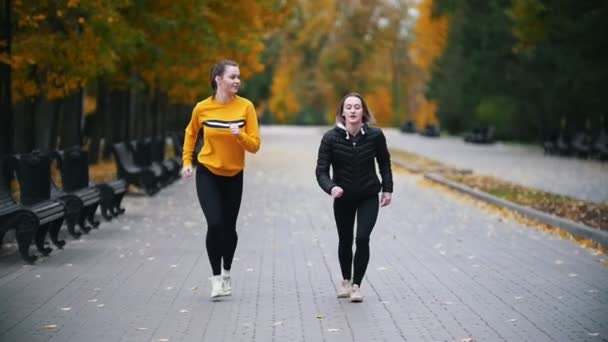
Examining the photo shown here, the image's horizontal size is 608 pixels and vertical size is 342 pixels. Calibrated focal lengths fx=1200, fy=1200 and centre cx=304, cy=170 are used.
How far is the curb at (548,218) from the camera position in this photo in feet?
48.2

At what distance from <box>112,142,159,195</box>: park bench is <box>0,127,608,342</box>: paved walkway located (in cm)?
488

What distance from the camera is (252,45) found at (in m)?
39.4

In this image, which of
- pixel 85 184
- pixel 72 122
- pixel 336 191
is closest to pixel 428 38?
pixel 72 122

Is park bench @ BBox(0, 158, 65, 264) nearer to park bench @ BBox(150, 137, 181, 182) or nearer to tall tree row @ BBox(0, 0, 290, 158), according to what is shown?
tall tree row @ BBox(0, 0, 290, 158)

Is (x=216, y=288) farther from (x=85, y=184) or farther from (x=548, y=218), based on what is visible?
(x=548, y=218)

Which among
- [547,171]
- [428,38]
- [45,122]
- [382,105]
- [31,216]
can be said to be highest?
[428,38]

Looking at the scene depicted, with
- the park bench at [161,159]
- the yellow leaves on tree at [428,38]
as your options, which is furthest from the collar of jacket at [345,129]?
the yellow leaves on tree at [428,38]

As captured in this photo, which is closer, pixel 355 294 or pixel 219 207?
pixel 355 294

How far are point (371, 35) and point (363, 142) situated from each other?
286 feet

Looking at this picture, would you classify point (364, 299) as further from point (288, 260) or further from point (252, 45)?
point (252, 45)

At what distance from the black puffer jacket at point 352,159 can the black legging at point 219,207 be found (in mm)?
731

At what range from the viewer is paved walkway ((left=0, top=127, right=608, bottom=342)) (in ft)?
27.5

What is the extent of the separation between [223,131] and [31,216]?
3657 millimetres

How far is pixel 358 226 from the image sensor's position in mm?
9672
